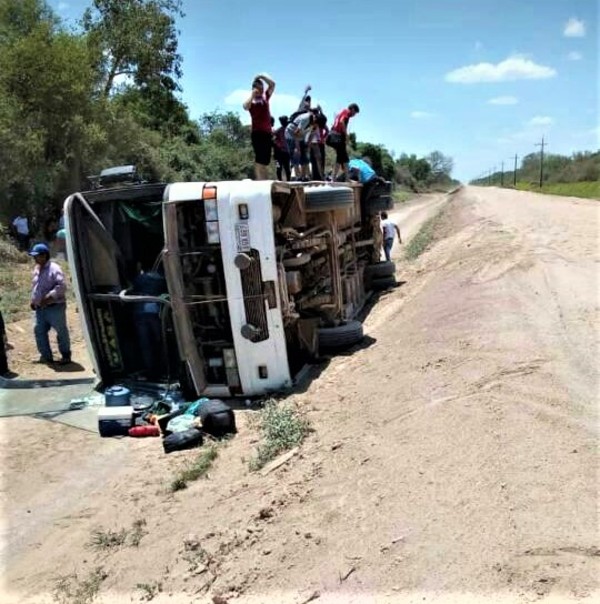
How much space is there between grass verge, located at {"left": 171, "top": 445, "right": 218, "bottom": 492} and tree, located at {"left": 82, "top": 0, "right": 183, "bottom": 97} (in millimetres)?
23864

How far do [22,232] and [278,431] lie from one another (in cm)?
1462

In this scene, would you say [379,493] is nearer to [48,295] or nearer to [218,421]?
[218,421]

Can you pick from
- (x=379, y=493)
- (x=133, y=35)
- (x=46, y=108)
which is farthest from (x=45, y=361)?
(x=133, y=35)

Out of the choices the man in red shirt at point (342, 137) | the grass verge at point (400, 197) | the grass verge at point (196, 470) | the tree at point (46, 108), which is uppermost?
the tree at point (46, 108)

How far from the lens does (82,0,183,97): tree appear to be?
91.5ft

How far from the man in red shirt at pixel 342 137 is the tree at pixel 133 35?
17738 millimetres

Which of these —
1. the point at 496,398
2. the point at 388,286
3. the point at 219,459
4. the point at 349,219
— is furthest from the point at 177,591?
the point at 388,286

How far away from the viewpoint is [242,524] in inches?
161

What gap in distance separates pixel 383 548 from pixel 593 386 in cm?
212

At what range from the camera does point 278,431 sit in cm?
554

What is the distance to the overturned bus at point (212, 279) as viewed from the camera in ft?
21.4

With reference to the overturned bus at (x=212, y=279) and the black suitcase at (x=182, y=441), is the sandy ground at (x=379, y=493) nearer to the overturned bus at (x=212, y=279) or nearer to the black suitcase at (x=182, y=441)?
the black suitcase at (x=182, y=441)

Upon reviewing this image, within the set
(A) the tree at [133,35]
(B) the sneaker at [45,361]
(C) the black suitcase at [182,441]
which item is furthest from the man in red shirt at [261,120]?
(A) the tree at [133,35]

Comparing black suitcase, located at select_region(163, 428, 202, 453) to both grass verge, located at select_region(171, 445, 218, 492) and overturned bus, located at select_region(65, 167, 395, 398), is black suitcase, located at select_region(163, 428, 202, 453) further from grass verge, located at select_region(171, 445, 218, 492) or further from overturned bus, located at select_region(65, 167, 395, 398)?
overturned bus, located at select_region(65, 167, 395, 398)
